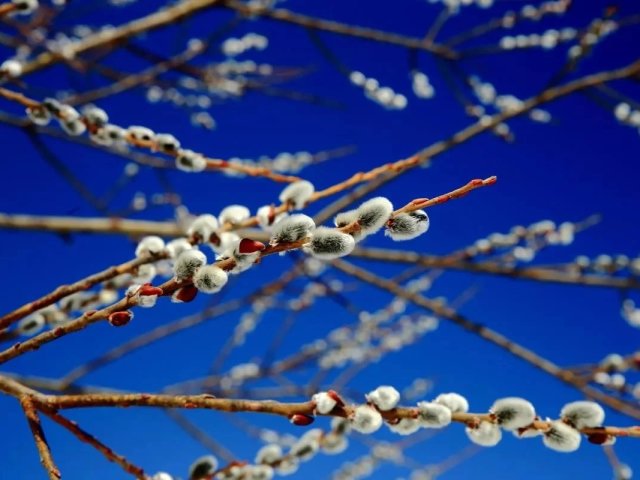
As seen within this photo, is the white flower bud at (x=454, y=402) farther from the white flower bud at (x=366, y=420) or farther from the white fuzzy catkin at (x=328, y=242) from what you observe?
the white fuzzy catkin at (x=328, y=242)

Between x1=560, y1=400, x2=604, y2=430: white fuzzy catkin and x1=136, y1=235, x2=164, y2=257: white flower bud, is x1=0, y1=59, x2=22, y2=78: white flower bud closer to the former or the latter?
x1=136, y1=235, x2=164, y2=257: white flower bud

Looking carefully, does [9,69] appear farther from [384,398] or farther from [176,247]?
[384,398]

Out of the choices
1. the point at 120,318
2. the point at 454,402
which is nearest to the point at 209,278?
the point at 120,318

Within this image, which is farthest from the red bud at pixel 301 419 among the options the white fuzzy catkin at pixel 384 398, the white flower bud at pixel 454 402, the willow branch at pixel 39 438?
the willow branch at pixel 39 438

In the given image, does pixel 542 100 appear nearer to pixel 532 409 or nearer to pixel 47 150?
pixel 532 409

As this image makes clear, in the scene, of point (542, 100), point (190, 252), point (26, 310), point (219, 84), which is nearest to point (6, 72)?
point (26, 310)

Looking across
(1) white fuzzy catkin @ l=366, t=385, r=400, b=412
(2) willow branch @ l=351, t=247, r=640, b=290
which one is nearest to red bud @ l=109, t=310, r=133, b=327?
(1) white fuzzy catkin @ l=366, t=385, r=400, b=412
